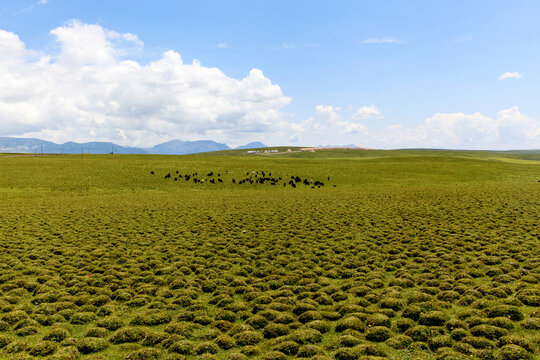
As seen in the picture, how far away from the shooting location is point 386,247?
64.4 feet

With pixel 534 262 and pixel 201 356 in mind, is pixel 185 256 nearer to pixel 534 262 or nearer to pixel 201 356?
pixel 201 356

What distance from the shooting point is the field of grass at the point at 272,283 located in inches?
368

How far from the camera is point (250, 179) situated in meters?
63.2

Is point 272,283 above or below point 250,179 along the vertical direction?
below

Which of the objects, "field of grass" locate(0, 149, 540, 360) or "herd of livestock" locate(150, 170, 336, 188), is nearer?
"field of grass" locate(0, 149, 540, 360)

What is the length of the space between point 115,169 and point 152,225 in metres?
51.0

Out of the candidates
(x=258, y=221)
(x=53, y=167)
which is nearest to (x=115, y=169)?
(x=53, y=167)

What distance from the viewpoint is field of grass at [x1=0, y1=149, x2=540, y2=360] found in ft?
30.6

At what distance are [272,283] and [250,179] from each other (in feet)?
162

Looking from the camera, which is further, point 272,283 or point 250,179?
point 250,179

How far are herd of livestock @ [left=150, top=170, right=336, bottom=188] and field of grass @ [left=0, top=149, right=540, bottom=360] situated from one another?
92.5ft

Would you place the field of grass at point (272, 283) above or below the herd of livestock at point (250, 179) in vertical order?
below

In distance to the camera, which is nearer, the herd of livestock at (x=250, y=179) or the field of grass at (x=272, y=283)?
the field of grass at (x=272, y=283)

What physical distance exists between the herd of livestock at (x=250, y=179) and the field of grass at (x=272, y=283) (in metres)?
28.2
